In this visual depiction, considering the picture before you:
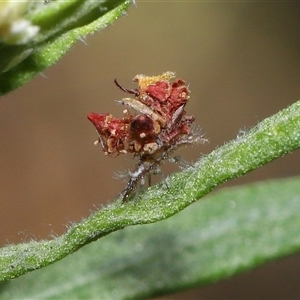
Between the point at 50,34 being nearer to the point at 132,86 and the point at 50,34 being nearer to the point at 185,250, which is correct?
the point at 185,250

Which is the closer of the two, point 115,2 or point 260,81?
point 115,2

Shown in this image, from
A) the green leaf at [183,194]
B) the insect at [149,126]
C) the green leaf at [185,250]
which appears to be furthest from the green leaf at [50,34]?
the green leaf at [185,250]

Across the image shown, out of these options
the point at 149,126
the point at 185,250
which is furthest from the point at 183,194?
the point at 185,250

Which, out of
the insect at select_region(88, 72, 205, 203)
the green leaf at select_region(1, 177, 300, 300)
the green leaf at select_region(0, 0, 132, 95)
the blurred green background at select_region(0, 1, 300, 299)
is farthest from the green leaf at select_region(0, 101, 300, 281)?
the blurred green background at select_region(0, 1, 300, 299)

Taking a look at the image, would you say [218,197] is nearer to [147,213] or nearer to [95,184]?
[147,213]

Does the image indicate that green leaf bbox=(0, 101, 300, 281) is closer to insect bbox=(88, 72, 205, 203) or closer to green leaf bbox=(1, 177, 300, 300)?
insect bbox=(88, 72, 205, 203)

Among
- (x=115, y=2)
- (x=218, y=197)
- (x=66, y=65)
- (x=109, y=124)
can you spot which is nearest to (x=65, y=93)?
(x=66, y=65)
